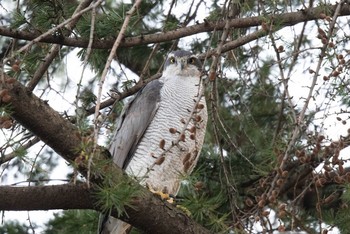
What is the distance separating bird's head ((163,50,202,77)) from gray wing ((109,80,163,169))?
1.19ft

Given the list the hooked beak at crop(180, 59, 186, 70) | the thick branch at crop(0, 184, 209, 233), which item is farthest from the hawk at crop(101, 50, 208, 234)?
the thick branch at crop(0, 184, 209, 233)

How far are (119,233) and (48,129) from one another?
5.60ft

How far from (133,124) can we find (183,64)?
0.64 metres

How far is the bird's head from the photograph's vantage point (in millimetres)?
5891

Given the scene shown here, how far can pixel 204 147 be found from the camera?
6.11m

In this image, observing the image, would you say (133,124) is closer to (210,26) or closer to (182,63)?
(182,63)

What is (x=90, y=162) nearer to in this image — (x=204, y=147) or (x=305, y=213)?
(x=204, y=147)

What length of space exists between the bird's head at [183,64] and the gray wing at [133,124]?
0.36 metres

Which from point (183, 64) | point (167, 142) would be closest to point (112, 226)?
point (167, 142)

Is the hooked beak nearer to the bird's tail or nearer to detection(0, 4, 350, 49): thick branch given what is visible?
detection(0, 4, 350, 49): thick branch

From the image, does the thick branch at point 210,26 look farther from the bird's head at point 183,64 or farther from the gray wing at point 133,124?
the bird's head at point 183,64

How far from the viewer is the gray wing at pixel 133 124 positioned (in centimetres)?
543

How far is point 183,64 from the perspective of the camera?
5.88 m

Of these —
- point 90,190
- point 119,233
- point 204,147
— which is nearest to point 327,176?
point 90,190
